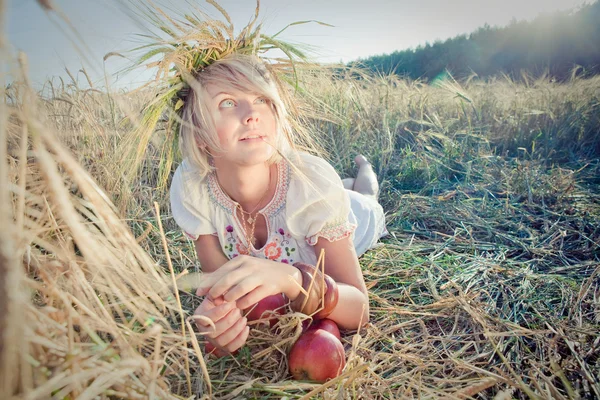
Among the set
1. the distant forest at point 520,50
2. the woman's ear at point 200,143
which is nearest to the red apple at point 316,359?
the woman's ear at point 200,143

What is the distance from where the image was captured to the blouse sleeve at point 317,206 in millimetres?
1595

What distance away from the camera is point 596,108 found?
3.89 meters

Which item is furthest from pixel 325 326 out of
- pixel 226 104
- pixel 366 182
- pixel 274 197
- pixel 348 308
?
pixel 366 182

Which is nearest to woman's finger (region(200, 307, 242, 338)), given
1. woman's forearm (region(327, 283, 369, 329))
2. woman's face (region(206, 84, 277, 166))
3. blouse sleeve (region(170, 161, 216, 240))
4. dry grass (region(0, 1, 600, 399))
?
dry grass (region(0, 1, 600, 399))

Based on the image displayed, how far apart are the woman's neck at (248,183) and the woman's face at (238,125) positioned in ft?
0.45

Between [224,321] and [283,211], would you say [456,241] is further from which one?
[224,321]

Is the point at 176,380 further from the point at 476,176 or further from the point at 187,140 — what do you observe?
the point at 476,176

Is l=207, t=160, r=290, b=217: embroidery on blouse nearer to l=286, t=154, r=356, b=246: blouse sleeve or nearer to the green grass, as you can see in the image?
l=286, t=154, r=356, b=246: blouse sleeve

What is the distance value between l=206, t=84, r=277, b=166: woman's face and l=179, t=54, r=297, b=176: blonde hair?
2 cm

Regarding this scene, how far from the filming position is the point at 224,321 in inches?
44.0

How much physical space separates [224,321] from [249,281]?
151mm

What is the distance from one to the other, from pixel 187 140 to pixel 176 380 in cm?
102

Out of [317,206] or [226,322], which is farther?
[317,206]

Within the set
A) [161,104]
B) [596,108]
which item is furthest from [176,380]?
[596,108]
